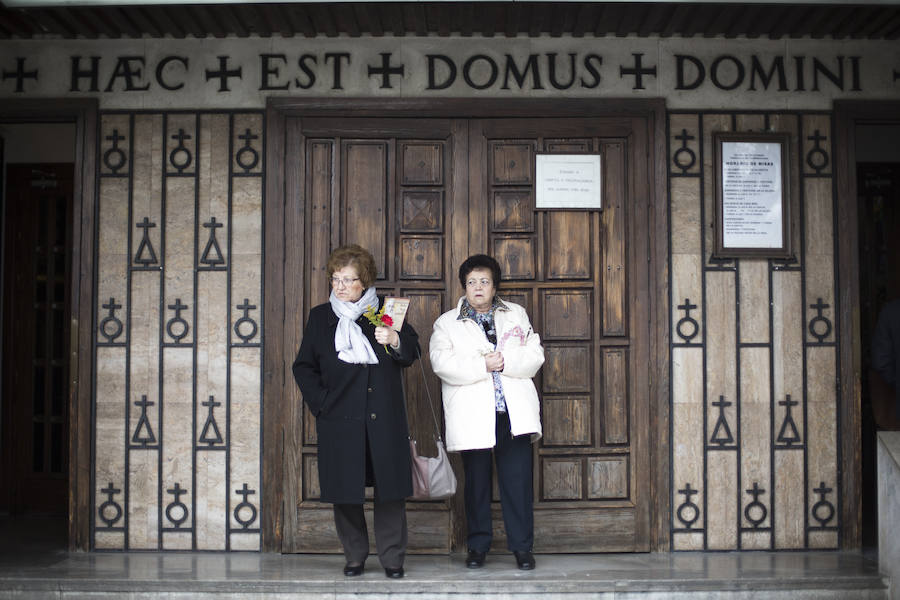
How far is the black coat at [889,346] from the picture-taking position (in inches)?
220

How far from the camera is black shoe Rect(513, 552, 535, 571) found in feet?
16.8

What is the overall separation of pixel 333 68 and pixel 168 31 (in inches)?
42.1

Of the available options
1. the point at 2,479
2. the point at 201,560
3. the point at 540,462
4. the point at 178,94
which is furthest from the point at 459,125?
the point at 2,479

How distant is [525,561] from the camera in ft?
16.8

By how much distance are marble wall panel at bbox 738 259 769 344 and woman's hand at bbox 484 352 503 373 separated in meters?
1.78

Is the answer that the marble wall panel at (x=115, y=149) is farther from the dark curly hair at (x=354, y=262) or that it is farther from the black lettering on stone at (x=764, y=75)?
the black lettering on stone at (x=764, y=75)

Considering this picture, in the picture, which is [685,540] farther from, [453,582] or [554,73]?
[554,73]

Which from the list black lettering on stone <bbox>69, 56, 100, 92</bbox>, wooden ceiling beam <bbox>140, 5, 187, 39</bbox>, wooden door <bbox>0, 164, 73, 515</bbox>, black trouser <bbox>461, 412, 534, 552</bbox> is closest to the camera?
black trouser <bbox>461, 412, 534, 552</bbox>

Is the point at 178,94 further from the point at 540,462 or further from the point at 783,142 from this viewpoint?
the point at 783,142

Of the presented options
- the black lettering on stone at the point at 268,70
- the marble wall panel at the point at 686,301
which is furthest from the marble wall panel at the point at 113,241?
the marble wall panel at the point at 686,301

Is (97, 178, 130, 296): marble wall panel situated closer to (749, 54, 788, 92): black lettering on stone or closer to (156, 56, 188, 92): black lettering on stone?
(156, 56, 188, 92): black lettering on stone

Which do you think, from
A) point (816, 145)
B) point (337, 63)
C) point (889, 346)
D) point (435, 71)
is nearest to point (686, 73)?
→ point (816, 145)

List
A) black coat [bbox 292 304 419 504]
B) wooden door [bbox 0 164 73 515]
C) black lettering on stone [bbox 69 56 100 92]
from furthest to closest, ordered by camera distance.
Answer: wooden door [bbox 0 164 73 515] → black lettering on stone [bbox 69 56 100 92] → black coat [bbox 292 304 419 504]

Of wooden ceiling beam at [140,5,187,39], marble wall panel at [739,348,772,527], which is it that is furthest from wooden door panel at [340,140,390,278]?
marble wall panel at [739,348,772,527]
